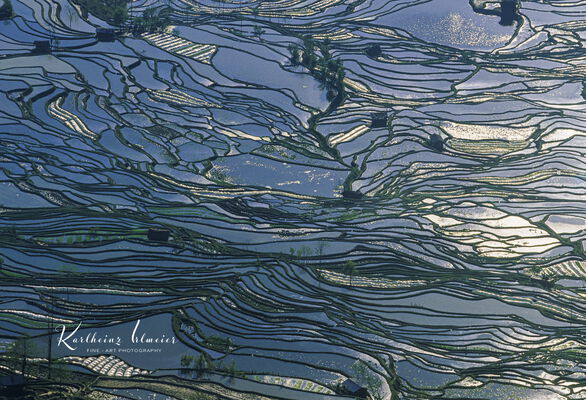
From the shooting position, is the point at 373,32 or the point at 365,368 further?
the point at 373,32

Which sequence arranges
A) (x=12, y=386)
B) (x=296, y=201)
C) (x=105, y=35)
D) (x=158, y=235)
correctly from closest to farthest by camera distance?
(x=12, y=386)
(x=158, y=235)
(x=296, y=201)
(x=105, y=35)

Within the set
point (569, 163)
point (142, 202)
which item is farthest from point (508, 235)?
point (142, 202)

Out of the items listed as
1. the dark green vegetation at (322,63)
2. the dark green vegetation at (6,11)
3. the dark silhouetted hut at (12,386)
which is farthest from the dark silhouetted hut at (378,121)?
the dark silhouetted hut at (12,386)

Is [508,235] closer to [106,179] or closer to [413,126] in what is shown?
[413,126]

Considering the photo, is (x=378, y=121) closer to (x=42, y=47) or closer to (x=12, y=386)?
(x=42, y=47)

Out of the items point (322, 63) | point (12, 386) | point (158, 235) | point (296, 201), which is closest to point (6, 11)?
point (322, 63)
